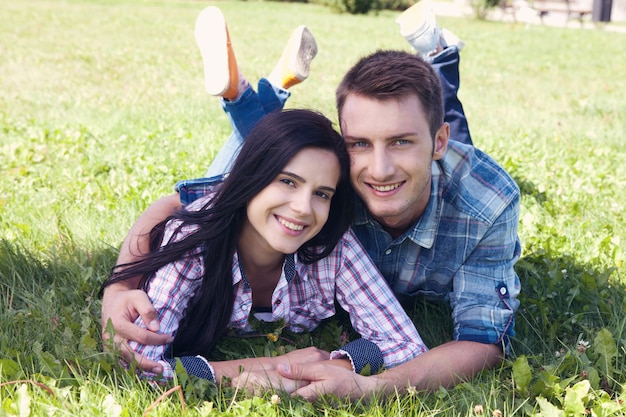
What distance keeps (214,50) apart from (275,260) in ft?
4.36

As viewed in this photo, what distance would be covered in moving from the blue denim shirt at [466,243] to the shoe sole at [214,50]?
1.07 metres

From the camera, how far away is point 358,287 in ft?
9.48

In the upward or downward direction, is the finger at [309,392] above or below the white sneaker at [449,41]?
below

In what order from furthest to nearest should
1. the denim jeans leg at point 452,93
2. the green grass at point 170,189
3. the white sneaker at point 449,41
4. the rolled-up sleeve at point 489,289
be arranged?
the white sneaker at point 449,41 < the denim jeans leg at point 452,93 < the rolled-up sleeve at point 489,289 < the green grass at point 170,189

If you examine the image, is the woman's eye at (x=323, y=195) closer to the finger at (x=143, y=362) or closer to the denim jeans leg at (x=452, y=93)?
the finger at (x=143, y=362)

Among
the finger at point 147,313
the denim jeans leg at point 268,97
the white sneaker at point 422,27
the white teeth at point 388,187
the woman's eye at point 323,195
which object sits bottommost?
the finger at point 147,313

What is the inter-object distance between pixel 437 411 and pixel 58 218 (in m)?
2.62

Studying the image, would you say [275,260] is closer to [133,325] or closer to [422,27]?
[133,325]

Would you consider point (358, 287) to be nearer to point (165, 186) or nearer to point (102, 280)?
point (102, 280)

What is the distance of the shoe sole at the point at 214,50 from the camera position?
363 cm

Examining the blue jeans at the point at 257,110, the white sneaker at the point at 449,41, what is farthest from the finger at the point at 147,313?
the white sneaker at the point at 449,41

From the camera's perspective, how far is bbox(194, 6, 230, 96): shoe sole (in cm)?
363

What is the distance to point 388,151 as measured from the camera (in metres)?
2.76

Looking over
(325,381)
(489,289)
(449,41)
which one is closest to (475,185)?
(489,289)
